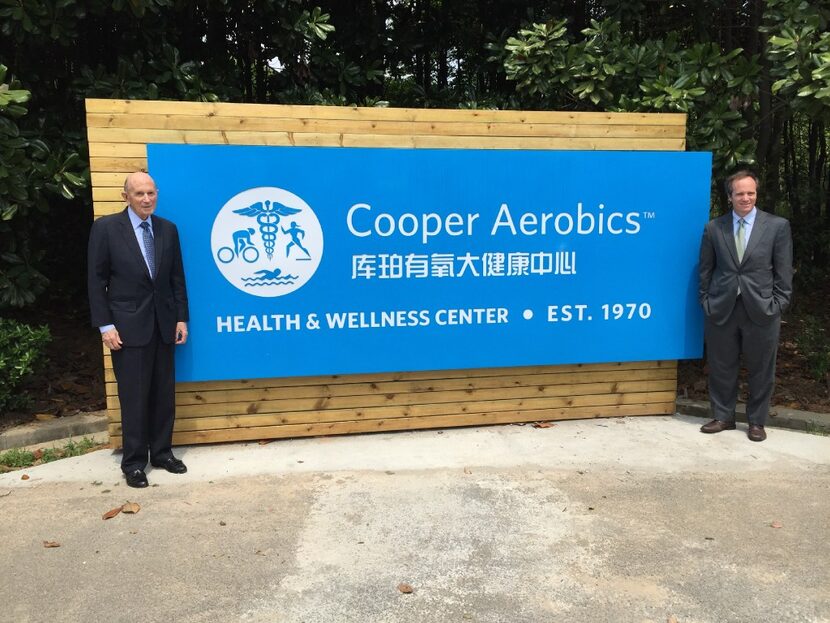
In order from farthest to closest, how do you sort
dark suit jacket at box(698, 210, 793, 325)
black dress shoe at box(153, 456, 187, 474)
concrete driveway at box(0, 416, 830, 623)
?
dark suit jacket at box(698, 210, 793, 325)
black dress shoe at box(153, 456, 187, 474)
concrete driveway at box(0, 416, 830, 623)

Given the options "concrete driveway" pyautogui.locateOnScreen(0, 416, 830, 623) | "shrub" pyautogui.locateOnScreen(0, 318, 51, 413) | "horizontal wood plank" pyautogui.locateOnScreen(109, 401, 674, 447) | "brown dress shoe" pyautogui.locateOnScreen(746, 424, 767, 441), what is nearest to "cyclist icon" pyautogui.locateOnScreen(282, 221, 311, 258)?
"horizontal wood plank" pyautogui.locateOnScreen(109, 401, 674, 447)

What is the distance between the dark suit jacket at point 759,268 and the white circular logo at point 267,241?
3.00 m

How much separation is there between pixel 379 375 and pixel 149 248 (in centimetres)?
192

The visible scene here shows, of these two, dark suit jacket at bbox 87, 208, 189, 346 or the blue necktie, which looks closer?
dark suit jacket at bbox 87, 208, 189, 346

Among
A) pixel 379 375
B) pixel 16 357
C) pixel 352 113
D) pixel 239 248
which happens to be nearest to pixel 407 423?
pixel 379 375

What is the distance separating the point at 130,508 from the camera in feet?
13.2

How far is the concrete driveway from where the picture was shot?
307 cm

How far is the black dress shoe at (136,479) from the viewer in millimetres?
4328

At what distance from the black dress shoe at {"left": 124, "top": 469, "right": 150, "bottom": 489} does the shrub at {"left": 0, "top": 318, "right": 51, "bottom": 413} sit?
1.52m

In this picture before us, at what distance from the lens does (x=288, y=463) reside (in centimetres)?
476

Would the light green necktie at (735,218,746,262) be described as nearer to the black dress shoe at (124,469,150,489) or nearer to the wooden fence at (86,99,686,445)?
the wooden fence at (86,99,686,445)

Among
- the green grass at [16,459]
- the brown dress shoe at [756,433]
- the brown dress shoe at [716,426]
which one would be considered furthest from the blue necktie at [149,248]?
the brown dress shoe at [756,433]

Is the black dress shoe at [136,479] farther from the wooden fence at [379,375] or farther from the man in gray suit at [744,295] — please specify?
the man in gray suit at [744,295]

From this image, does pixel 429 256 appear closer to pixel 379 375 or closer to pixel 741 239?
pixel 379 375
